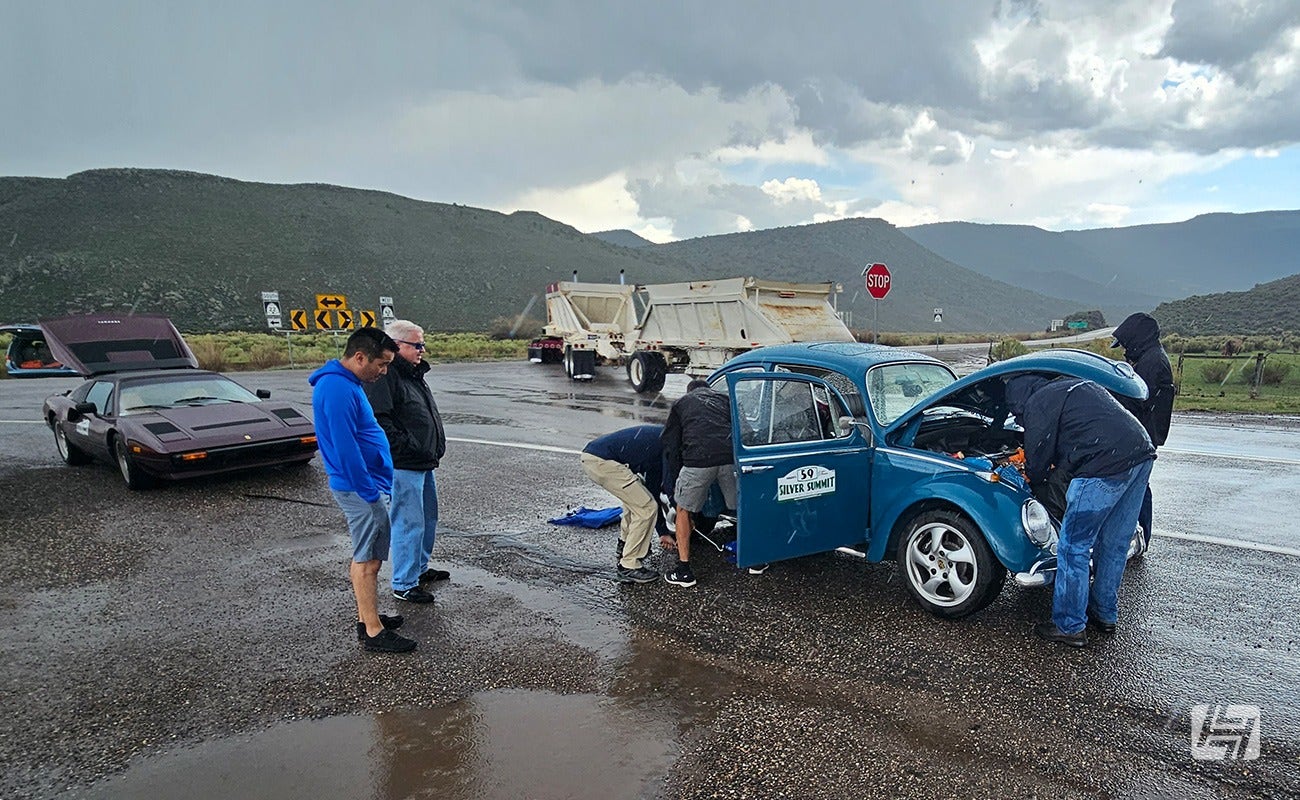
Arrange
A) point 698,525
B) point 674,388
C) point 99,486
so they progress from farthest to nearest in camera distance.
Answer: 1. point 674,388
2. point 99,486
3. point 698,525

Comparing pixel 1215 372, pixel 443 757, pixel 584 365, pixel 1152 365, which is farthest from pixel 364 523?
pixel 1215 372

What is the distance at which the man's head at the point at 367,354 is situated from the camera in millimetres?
4078

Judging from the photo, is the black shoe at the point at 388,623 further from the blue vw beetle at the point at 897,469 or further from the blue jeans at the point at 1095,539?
the blue jeans at the point at 1095,539

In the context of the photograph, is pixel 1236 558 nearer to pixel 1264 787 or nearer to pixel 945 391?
pixel 945 391

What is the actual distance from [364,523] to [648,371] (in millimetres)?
13970

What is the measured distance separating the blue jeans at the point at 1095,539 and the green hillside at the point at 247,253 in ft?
241

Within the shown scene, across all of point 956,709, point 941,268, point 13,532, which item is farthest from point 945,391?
point 941,268

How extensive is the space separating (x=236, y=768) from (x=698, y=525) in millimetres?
3785

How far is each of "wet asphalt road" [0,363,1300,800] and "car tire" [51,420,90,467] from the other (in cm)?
290

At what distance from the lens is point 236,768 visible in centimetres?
303

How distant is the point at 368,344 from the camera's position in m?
4.10

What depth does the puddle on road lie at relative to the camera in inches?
113

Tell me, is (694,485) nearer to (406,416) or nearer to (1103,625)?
(406,416)

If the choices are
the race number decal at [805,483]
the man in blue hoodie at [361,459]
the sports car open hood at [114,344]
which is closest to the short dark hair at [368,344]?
the man in blue hoodie at [361,459]
